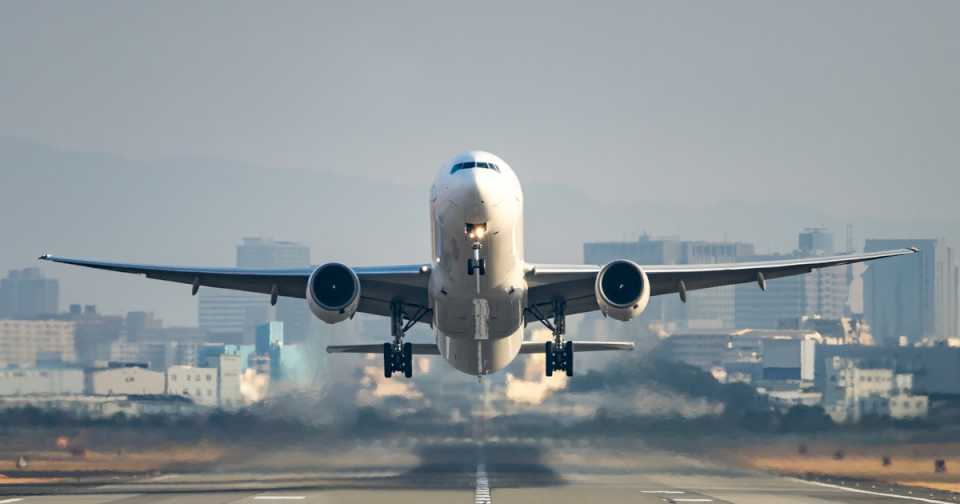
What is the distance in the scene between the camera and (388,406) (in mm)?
57406

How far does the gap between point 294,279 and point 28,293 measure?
9924 cm

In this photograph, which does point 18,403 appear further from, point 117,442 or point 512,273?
point 512,273

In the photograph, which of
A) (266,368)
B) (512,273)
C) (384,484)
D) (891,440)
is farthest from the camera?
(266,368)

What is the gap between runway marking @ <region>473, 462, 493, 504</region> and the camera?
134 ft

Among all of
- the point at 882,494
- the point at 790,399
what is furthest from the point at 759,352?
the point at 882,494

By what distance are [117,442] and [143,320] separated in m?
63.5

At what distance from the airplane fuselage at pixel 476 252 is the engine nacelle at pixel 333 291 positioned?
2.23 meters

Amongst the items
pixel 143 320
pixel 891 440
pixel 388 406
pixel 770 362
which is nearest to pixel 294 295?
pixel 388 406

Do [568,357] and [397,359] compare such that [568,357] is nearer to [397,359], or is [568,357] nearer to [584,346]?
[584,346]

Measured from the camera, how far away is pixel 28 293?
139500mm

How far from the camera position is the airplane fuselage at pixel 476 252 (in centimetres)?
3938

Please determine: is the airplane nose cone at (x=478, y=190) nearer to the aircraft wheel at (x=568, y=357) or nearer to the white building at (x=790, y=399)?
the aircraft wheel at (x=568, y=357)

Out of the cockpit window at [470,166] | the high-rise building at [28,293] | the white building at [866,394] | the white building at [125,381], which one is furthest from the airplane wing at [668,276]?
the high-rise building at [28,293]

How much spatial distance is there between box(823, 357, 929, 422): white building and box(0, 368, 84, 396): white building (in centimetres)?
2996
